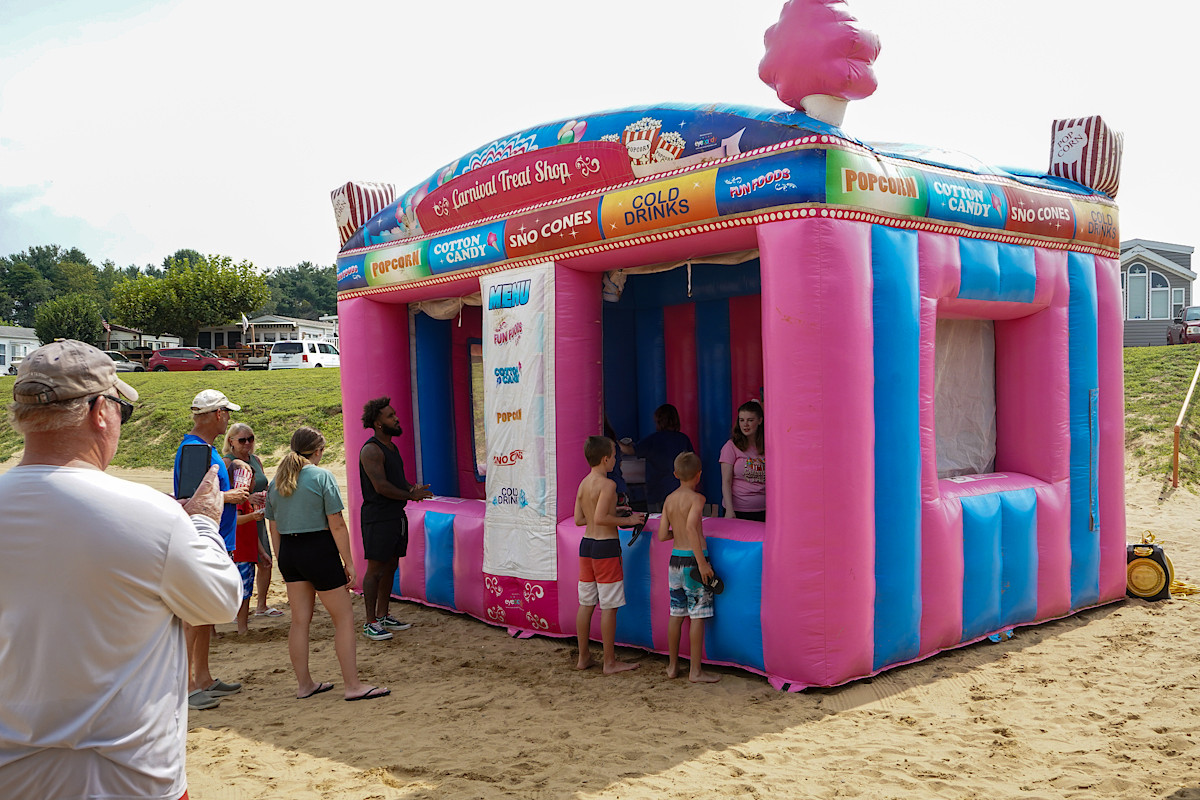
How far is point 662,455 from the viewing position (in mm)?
6746

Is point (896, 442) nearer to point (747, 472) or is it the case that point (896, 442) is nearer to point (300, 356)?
point (747, 472)

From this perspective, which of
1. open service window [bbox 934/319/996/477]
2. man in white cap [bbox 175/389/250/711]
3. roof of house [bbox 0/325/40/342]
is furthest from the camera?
roof of house [bbox 0/325/40/342]

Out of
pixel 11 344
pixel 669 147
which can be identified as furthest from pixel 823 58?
pixel 11 344

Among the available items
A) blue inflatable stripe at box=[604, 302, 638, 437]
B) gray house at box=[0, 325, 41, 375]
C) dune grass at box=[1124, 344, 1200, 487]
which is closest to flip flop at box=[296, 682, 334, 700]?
blue inflatable stripe at box=[604, 302, 638, 437]

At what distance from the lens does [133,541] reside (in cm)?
185

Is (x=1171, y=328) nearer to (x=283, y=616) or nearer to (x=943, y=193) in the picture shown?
(x=943, y=193)

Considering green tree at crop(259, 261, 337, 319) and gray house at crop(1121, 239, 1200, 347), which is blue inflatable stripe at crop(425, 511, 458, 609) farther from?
green tree at crop(259, 261, 337, 319)

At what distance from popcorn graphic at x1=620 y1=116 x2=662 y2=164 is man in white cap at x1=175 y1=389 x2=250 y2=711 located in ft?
8.34

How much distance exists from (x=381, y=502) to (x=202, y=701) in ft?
5.21

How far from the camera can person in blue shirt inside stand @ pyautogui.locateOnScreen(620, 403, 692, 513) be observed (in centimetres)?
671

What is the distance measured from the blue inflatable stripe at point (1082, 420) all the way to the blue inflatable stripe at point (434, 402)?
443cm

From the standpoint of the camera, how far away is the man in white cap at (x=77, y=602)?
1.83 m

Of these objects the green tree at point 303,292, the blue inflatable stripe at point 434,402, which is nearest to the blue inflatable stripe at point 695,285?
the blue inflatable stripe at point 434,402

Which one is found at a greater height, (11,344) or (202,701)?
(11,344)
